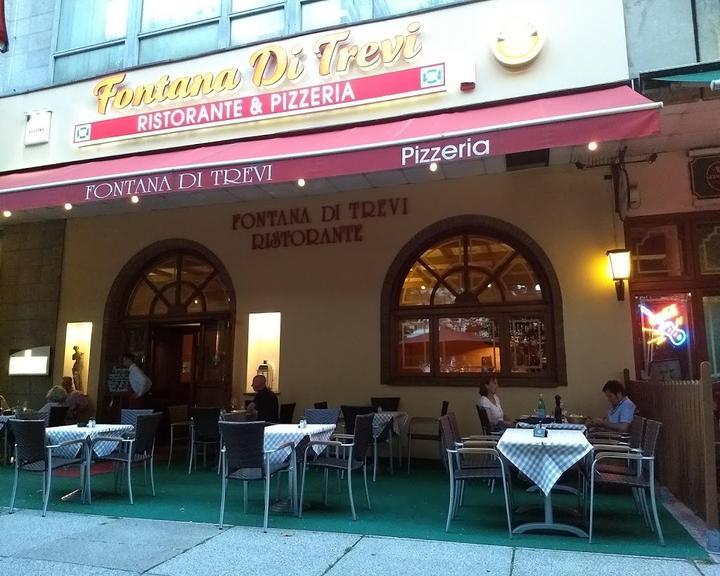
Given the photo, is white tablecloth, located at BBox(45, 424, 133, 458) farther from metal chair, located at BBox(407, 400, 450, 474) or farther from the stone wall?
the stone wall

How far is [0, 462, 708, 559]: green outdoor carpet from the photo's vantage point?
4545 mm

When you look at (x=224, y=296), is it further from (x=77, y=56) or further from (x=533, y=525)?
(x=533, y=525)

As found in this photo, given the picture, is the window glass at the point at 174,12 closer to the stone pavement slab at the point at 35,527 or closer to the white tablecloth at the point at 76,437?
the white tablecloth at the point at 76,437

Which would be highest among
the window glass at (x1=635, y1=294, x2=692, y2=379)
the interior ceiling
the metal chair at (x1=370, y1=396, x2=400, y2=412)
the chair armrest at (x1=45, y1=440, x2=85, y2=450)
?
the interior ceiling

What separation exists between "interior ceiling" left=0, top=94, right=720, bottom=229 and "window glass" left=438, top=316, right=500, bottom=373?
215cm

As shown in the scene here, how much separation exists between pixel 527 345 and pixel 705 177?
3.17 meters

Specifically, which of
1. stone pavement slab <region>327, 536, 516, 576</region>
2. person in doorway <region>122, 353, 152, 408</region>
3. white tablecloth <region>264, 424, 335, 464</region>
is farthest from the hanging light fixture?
person in doorway <region>122, 353, 152, 408</region>

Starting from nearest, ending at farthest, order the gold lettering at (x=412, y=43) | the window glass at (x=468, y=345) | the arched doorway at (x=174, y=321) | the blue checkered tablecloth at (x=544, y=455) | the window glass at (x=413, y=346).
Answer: the blue checkered tablecloth at (x=544, y=455)
the gold lettering at (x=412, y=43)
the window glass at (x=468, y=345)
the window glass at (x=413, y=346)
the arched doorway at (x=174, y=321)

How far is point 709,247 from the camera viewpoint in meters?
7.84

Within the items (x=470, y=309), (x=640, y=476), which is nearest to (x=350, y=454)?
(x=640, y=476)

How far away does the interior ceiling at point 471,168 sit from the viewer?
22.5 feet

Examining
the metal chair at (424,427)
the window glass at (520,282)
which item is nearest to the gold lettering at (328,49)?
the window glass at (520,282)

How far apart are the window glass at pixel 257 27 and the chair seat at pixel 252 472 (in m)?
5.69

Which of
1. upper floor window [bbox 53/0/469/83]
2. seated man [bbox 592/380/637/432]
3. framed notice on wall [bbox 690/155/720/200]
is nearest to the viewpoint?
seated man [bbox 592/380/637/432]
